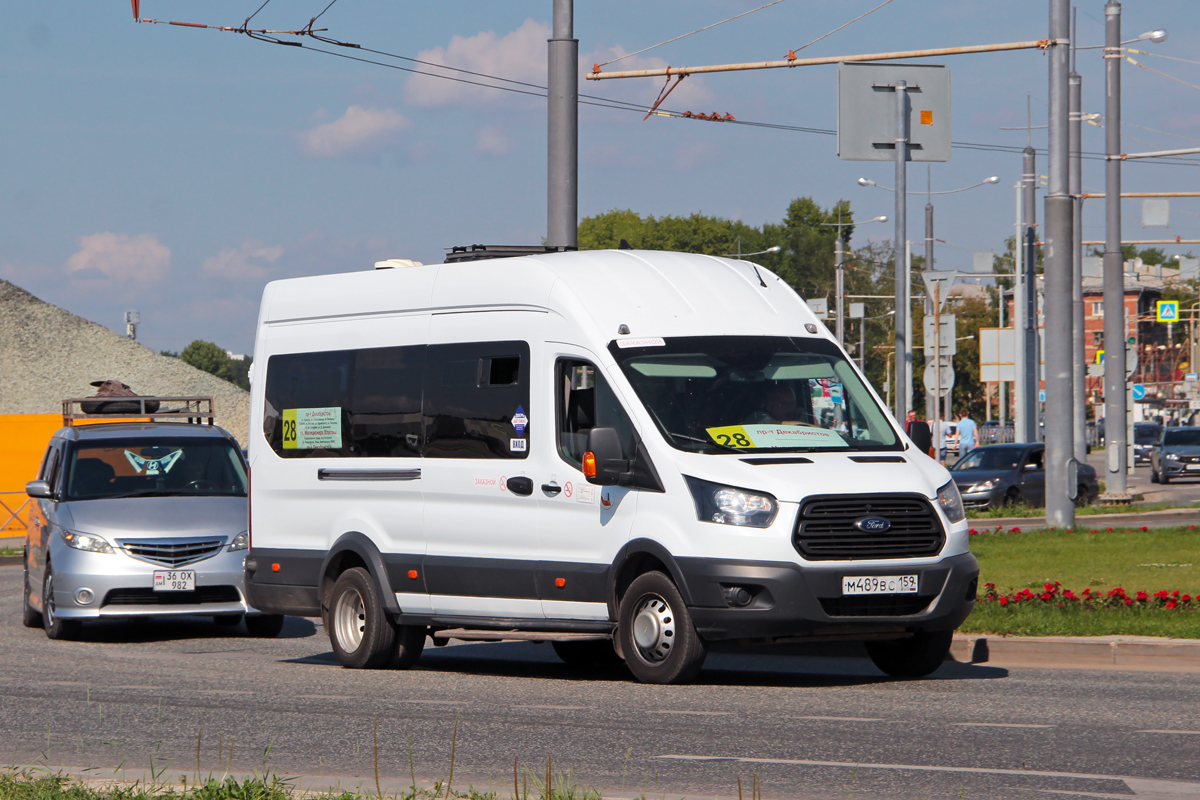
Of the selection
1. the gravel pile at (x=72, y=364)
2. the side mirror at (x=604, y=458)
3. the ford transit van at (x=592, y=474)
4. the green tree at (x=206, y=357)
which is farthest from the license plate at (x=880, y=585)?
the green tree at (x=206, y=357)

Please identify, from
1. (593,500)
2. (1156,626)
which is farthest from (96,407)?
(1156,626)

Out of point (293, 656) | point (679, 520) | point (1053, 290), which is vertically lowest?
point (293, 656)

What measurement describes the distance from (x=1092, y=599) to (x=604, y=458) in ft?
16.5

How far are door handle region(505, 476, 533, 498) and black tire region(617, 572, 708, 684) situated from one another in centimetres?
104

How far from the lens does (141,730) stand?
29.9ft

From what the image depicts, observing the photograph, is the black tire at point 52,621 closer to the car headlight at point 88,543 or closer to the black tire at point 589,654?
the car headlight at point 88,543

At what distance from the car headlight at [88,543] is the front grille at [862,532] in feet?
23.3

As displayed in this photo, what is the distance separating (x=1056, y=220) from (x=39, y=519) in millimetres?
13718

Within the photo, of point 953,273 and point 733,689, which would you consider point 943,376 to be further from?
point 733,689

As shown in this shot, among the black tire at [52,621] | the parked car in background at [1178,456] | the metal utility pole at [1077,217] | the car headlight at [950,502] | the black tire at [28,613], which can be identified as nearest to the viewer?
the car headlight at [950,502]

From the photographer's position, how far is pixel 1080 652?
1189cm

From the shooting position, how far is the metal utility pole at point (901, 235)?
27562 millimetres

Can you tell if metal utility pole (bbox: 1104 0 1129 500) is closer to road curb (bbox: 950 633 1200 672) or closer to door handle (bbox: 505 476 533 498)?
road curb (bbox: 950 633 1200 672)

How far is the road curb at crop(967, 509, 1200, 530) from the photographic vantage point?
27.3 m
